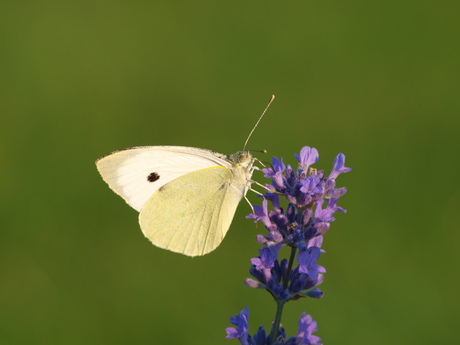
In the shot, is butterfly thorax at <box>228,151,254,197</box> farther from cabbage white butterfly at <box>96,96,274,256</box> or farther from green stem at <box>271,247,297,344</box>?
green stem at <box>271,247,297,344</box>

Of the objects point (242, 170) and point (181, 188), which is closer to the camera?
point (242, 170)

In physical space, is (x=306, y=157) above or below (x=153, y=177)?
below

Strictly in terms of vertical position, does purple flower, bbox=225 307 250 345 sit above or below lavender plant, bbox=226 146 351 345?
below

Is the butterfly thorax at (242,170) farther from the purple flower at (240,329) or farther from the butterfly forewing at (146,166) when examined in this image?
the purple flower at (240,329)

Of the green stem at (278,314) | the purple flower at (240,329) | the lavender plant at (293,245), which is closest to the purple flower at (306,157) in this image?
the lavender plant at (293,245)

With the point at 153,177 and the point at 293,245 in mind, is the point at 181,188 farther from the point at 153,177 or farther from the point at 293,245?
the point at 293,245

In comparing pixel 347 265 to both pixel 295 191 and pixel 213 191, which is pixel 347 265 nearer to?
pixel 213 191

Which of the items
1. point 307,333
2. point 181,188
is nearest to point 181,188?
point 181,188

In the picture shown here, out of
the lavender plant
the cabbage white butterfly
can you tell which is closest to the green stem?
the lavender plant
